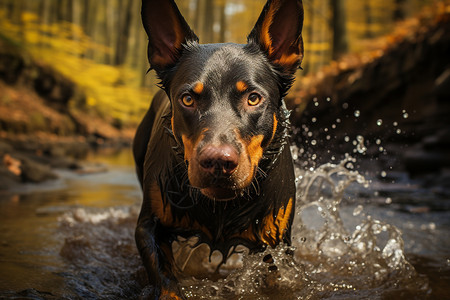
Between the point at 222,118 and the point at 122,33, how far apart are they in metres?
27.2

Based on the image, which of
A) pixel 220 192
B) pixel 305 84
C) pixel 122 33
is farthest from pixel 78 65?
pixel 220 192

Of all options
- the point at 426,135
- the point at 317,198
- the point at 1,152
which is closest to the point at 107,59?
the point at 1,152

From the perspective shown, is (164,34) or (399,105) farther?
(399,105)

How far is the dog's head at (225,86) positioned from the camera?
2170mm

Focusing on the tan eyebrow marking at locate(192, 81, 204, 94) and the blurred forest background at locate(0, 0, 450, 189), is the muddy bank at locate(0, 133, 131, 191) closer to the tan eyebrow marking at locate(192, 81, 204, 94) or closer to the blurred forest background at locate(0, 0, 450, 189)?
the blurred forest background at locate(0, 0, 450, 189)

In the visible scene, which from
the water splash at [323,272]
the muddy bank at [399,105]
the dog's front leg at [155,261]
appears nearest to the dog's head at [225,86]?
the dog's front leg at [155,261]

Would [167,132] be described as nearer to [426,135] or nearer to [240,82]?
[240,82]

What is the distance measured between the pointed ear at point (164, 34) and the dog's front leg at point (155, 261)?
1.04m

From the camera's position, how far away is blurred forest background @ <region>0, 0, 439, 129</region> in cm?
1753

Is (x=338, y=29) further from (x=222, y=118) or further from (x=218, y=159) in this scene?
(x=218, y=159)

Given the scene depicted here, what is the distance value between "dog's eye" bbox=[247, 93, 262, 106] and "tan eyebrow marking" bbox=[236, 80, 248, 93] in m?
0.06

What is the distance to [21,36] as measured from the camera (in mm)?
19266

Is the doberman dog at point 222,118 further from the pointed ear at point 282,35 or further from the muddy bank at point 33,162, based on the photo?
the muddy bank at point 33,162

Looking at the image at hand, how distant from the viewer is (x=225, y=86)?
2430mm
